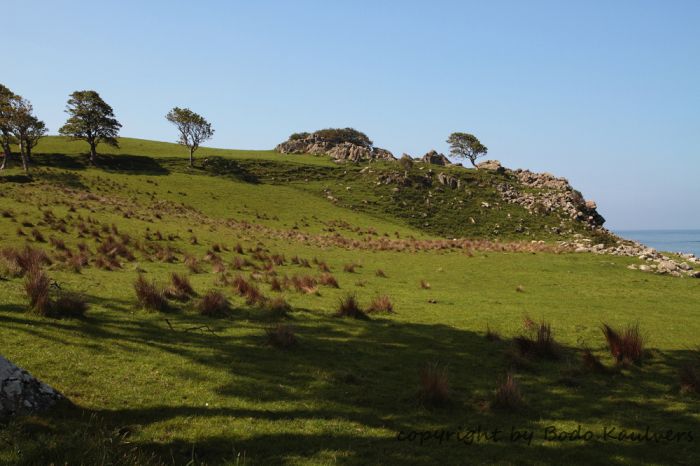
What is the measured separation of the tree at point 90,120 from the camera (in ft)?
221

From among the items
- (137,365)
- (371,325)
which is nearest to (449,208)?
(371,325)

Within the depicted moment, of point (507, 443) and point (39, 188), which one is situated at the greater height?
point (39, 188)

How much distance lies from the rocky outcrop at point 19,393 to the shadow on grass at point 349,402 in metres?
0.26

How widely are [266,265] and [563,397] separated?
19.3m

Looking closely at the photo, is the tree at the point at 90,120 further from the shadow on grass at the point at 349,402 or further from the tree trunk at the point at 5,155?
the shadow on grass at the point at 349,402

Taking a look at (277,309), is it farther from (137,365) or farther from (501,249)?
(501,249)

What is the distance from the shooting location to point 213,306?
1330cm

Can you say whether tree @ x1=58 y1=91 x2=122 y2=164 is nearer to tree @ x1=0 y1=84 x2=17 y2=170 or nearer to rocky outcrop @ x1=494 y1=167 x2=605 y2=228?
tree @ x1=0 y1=84 x2=17 y2=170

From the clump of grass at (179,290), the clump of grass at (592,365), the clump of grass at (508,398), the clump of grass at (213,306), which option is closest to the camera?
the clump of grass at (508,398)

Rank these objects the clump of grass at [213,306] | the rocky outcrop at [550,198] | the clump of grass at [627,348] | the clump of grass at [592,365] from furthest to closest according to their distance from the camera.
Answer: the rocky outcrop at [550,198] < the clump of grass at [213,306] < the clump of grass at [627,348] < the clump of grass at [592,365]

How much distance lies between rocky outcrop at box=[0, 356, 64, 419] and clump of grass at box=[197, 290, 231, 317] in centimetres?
688

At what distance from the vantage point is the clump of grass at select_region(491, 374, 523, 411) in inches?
311

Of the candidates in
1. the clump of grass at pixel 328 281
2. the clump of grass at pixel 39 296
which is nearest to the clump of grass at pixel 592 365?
the clump of grass at pixel 328 281

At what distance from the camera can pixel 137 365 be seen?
851cm
